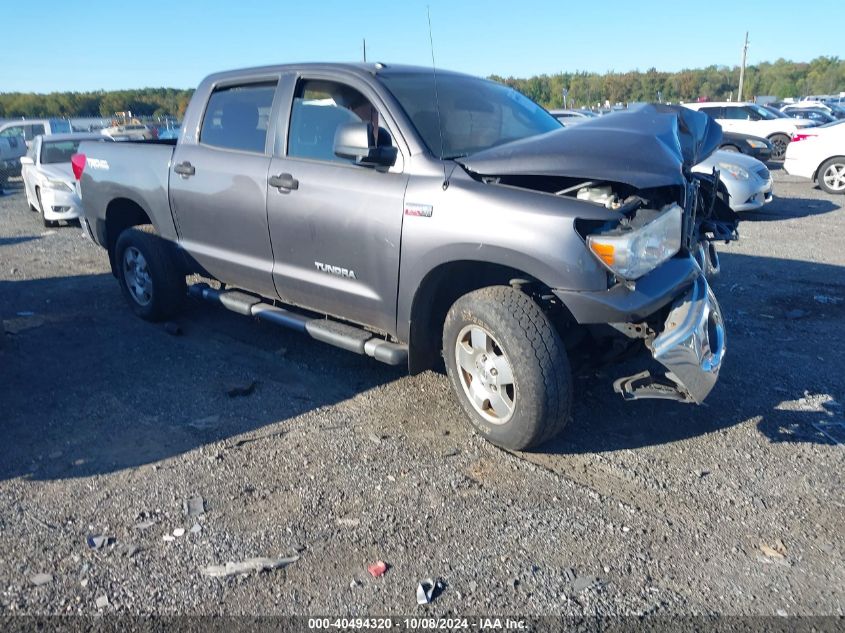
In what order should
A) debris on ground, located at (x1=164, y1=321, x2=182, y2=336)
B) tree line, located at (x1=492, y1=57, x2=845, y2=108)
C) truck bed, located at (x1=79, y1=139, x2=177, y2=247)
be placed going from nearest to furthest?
truck bed, located at (x1=79, y1=139, x2=177, y2=247) < debris on ground, located at (x1=164, y1=321, x2=182, y2=336) < tree line, located at (x1=492, y1=57, x2=845, y2=108)

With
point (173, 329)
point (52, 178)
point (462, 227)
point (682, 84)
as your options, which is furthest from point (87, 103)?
point (462, 227)

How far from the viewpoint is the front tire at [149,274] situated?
5750mm

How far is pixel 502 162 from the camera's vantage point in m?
3.71

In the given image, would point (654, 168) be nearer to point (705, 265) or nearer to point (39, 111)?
point (705, 265)

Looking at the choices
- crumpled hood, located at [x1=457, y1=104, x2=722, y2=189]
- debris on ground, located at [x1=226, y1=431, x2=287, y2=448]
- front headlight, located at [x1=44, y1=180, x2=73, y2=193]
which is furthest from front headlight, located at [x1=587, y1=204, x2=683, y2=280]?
front headlight, located at [x1=44, y1=180, x2=73, y2=193]

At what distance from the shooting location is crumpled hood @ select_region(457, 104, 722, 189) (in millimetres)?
3469

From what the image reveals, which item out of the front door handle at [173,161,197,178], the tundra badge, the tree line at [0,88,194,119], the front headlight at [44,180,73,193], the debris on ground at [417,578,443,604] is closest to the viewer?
the debris on ground at [417,578,443,604]

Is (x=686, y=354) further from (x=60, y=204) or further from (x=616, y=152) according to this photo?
(x=60, y=204)

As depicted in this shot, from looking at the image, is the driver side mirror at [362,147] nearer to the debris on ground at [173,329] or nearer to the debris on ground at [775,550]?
the debris on ground at [173,329]

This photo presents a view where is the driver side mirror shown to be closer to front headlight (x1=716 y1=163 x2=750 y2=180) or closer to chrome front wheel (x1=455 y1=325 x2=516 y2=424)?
chrome front wheel (x1=455 y1=325 x2=516 y2=424)

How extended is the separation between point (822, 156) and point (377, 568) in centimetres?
1389

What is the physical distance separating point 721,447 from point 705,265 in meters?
1.10

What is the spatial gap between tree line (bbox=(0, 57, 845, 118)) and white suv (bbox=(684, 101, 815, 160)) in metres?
15.1

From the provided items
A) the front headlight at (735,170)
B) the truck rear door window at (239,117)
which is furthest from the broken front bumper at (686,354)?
the front headlight at (735,170)
